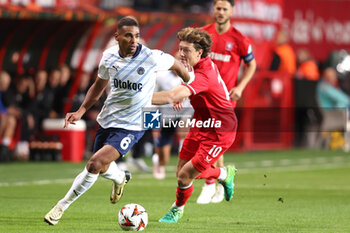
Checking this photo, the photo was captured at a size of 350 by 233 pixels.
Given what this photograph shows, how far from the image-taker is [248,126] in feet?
77.0

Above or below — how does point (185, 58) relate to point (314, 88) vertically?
above

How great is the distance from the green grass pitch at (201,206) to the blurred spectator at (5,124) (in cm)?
60

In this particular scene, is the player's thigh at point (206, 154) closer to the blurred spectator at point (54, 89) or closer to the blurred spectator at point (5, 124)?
the blurred spectator at point (5, 124)

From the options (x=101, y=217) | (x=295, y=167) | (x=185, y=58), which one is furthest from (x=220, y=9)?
(x=295, y=167)

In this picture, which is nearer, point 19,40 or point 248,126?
point 19,40

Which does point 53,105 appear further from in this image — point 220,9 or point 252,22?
point 220,9

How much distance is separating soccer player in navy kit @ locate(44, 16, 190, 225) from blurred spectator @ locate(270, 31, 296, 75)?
15346 millimetres

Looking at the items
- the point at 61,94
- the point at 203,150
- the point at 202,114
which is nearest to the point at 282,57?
the point at 61,94

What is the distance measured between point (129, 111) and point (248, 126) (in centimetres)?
1405

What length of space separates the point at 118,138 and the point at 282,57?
16.6m

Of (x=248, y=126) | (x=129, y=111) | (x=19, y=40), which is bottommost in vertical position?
(x=248, y=126)

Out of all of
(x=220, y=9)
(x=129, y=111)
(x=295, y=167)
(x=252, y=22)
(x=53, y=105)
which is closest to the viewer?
(x=129, y=111)

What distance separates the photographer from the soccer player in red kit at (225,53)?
11.9 meters

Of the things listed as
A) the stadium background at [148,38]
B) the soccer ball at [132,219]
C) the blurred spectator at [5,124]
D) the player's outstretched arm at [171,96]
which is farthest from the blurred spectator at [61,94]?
the soccer ball at [132,219]
